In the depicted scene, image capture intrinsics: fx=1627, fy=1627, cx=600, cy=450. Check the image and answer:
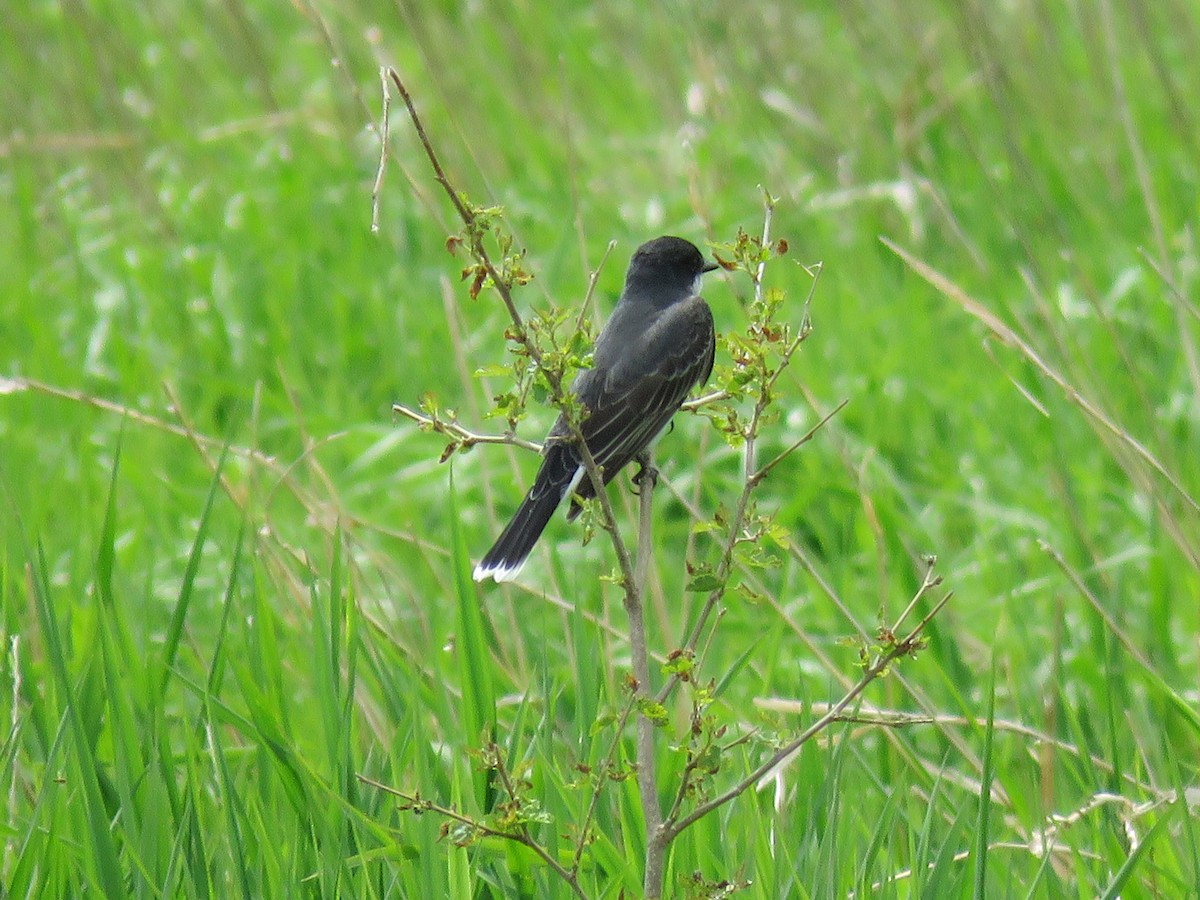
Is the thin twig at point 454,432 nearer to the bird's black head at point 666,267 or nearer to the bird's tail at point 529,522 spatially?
the bird's tail at point 529,522

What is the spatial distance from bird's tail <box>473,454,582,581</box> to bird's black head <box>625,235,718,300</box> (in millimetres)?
1213

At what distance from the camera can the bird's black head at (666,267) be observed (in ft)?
16.7

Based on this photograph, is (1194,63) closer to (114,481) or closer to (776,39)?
(776,39)

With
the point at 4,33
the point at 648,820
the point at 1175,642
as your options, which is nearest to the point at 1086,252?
→ the point at 1175,642

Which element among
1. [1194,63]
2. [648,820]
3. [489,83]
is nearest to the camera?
[648,820]

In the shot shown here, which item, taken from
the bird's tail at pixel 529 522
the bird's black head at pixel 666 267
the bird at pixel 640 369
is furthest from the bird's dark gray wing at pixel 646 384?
the bird's tail at pixel 529 522

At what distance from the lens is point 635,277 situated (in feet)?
16.9

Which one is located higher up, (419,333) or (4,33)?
(4,33)

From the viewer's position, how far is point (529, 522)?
148 inches

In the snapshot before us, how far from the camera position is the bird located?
404 cm

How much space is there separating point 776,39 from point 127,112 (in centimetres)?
330

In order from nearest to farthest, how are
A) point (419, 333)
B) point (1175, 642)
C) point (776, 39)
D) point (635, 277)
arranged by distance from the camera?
1. point (1175, 642)
2. point (635, 277)
3. point (419, 333)
4. point (776, 39)

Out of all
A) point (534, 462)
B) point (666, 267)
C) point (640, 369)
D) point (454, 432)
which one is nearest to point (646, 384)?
point (640, 369)

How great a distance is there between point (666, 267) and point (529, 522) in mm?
1575
